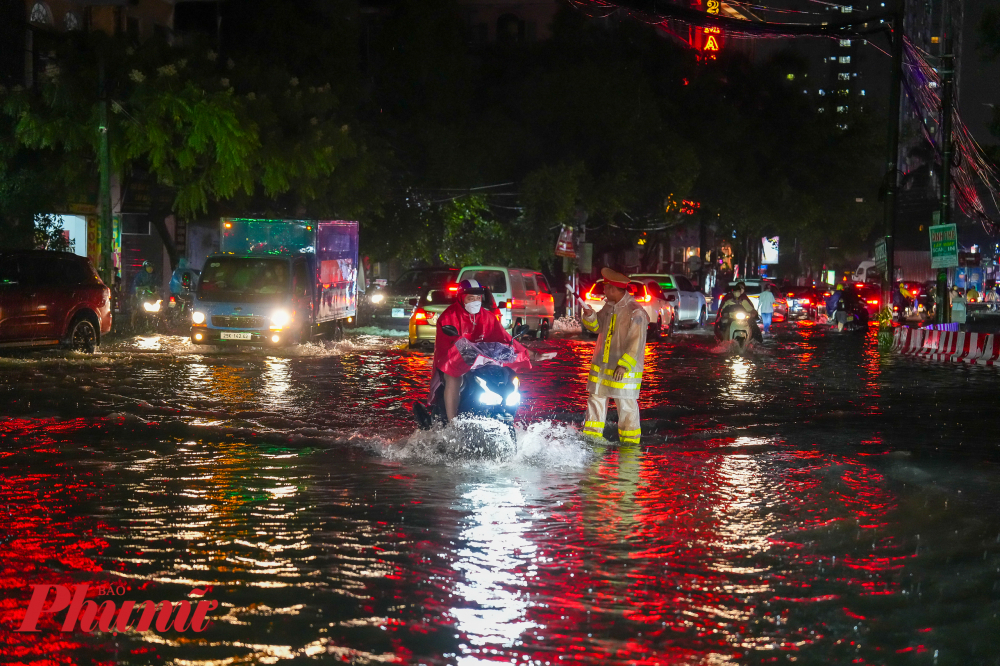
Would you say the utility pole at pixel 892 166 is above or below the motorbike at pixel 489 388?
above

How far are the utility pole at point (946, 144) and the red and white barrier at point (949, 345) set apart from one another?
1.36 m

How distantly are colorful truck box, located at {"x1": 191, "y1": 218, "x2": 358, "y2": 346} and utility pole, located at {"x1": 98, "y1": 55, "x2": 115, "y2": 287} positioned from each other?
8.95 ft

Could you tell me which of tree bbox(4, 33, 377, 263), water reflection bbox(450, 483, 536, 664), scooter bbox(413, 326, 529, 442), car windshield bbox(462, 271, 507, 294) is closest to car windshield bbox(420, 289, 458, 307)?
car windshield bbox(462, 271, 507, 294)

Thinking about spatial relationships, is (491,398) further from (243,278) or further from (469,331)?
(243,278)

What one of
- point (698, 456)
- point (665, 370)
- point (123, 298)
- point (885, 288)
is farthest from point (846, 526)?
point (123, 298)

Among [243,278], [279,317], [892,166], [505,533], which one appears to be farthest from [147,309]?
[505,533]

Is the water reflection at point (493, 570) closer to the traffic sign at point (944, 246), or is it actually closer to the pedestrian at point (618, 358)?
the pedestrian at point (618, 358)

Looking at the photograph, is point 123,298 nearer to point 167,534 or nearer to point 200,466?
point 200,466

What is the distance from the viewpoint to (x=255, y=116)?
27.7m

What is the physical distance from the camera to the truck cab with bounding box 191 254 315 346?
2344cm

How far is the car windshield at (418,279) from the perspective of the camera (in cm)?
3067

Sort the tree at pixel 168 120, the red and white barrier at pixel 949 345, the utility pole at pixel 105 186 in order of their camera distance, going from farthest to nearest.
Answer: the tree at pixel 168 120 → the utility pole at pixel 105 186 → the red and white barrier at pixel 949 345

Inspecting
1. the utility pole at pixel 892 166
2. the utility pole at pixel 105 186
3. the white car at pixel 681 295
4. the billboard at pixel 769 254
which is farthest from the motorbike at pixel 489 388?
the billboard at pixel 769 254

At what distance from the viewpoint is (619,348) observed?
11469mm
